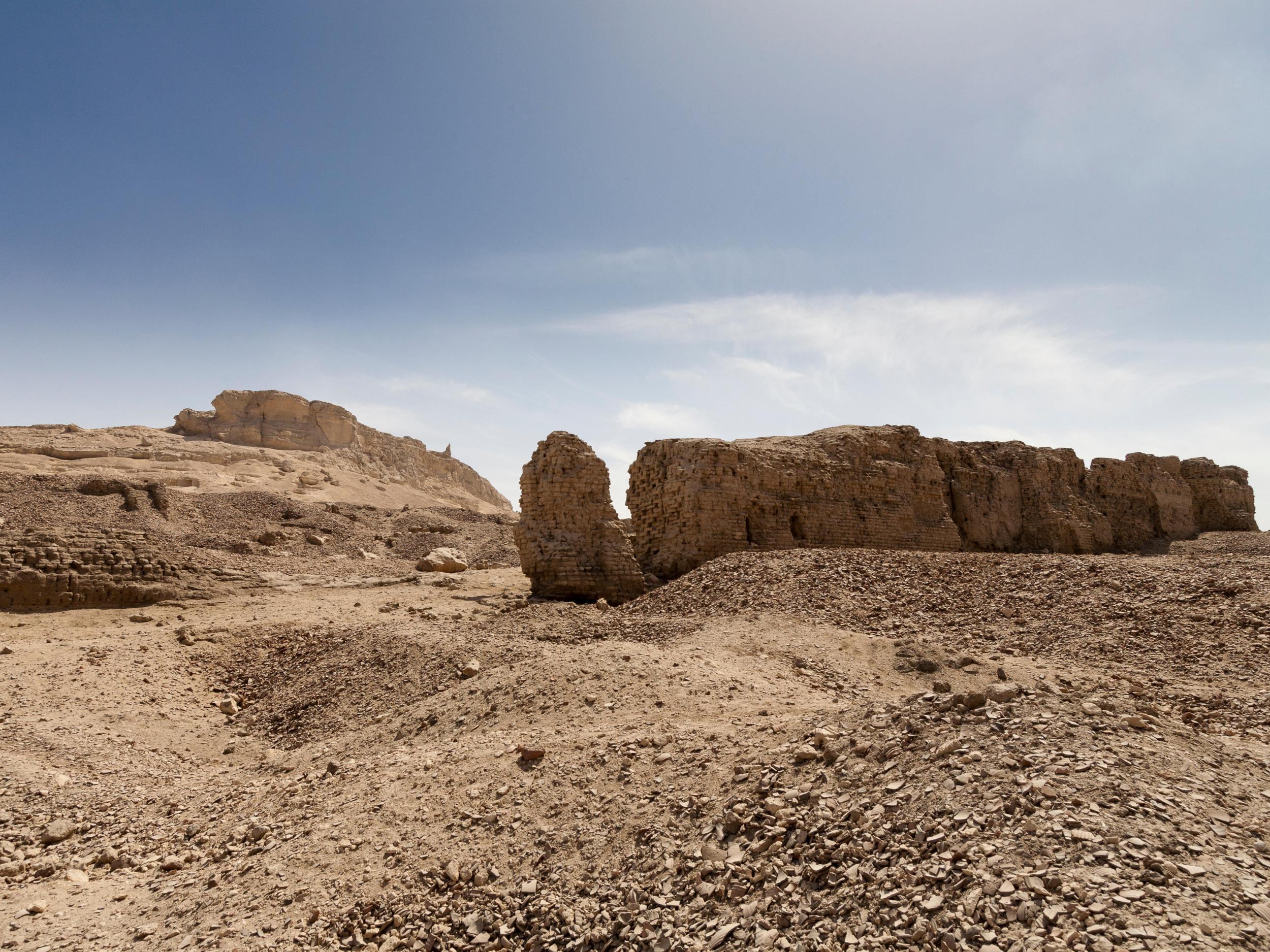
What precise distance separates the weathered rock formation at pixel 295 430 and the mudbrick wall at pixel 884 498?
44.1 metres

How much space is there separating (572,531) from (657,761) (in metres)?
9.03

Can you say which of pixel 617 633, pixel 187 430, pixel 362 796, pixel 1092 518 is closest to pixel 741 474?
pixel 617 633

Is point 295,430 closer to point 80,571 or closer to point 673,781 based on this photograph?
point 80,571

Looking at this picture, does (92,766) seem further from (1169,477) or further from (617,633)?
(1169,477)

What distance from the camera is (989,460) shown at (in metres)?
21.3

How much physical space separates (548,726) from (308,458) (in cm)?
4845

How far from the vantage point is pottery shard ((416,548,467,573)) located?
59.8 ft

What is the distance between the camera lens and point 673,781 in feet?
14.4

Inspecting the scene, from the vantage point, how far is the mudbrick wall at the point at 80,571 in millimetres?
10633

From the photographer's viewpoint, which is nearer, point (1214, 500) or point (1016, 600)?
point (1016, 600)

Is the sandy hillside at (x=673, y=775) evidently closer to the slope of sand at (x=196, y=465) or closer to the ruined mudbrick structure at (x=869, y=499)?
the ruined mudbrick structure at (x=869, y=499)

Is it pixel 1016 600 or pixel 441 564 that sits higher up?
pixel 441 564

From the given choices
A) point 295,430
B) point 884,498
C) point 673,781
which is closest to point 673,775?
point 673,781

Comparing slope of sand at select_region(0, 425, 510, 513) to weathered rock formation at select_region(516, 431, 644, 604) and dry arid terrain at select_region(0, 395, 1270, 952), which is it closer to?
weathered rock formation at select_region(516, 431, 644, 604)
